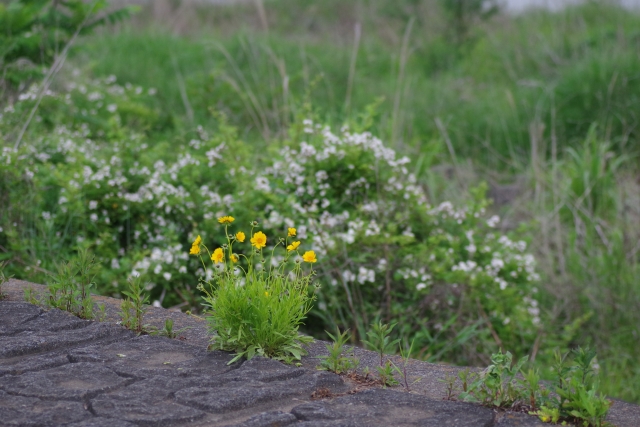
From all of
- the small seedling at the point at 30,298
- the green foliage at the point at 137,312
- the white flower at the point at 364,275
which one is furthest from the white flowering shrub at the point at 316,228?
the green foliage at the point at 137,312

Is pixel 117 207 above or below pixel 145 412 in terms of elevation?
below

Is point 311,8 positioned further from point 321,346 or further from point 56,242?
point 321,346

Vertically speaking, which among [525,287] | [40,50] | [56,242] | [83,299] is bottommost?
[525,287]

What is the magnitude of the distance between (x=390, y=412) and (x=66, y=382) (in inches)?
33.6

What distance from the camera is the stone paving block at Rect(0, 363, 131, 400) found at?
2012 mm

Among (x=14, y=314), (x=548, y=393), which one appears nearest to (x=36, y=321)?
(x=14, y=314)

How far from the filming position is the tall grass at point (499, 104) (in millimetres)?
4953

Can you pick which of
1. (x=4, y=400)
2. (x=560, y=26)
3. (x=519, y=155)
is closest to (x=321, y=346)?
(x=4, y=400)

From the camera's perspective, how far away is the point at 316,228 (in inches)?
161

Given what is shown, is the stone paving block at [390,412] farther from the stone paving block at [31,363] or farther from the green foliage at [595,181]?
the green foliage at [595,181]

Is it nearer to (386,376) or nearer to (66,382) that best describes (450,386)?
(386,376)

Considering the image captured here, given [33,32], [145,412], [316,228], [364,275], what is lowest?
[364,275]

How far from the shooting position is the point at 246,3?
14.1 metres

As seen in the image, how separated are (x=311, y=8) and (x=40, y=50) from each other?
887cm
